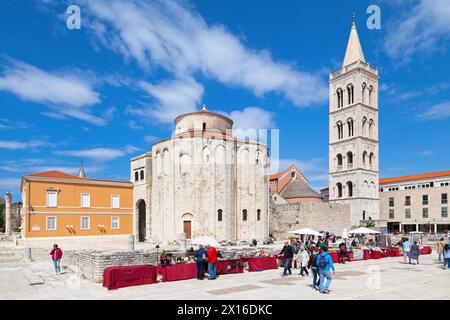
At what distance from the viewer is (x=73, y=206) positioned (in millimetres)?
37969

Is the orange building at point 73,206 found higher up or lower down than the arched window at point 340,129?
lower down

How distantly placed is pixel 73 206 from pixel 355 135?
141ft

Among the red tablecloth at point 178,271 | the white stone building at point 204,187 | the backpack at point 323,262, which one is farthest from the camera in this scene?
the white stone building at point 204,187

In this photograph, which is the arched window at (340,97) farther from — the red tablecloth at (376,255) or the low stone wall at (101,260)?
the low stone wall at (101,260)

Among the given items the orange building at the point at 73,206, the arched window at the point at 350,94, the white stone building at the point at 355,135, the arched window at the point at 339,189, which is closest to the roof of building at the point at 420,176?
the white stone building at the point at 355,135

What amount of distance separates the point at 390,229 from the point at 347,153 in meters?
20.0

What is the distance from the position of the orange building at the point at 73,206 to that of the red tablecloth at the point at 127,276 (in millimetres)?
25718

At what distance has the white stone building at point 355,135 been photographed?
57219 mm

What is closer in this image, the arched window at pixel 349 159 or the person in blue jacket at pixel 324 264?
the person in blue jacket at pixel 324 264

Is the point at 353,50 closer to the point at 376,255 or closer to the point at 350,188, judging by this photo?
the point at 350,188

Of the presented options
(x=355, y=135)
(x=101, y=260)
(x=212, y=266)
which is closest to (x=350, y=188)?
(x=355, y=135)

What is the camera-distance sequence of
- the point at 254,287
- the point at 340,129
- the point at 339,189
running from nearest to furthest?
the point at 254,287 < the point at 339,189 < the point at 340,129
